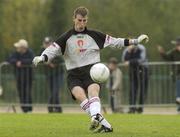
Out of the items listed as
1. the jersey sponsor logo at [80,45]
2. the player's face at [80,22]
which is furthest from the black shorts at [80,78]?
the player's face at [80,22]

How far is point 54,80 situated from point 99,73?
9.43 m

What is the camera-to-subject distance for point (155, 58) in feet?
149

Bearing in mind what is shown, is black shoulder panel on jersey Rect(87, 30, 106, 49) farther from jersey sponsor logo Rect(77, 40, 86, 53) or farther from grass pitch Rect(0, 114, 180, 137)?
grass pitch Rect(0, 114, 180, 137)

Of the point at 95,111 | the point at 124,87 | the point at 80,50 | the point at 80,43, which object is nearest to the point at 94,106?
the point at 95,111

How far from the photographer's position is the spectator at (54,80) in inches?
830

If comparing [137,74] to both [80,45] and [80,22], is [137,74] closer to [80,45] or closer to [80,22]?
[80,45]

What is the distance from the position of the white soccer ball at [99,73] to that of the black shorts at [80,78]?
0.84 ft

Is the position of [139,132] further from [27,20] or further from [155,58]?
[27,20]

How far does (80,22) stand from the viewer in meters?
12.4

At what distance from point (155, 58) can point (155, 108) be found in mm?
24202

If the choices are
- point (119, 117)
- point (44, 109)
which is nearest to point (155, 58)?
point (44, 109)

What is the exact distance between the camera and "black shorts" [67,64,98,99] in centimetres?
1242

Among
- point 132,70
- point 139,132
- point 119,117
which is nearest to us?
point 139,132

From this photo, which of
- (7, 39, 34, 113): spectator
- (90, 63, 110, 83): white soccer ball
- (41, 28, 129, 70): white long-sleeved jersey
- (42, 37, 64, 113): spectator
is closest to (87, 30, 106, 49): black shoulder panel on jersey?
(41, 28, 129, 70): white long-sleeved jersey
